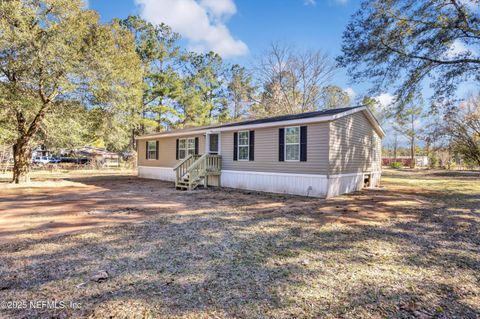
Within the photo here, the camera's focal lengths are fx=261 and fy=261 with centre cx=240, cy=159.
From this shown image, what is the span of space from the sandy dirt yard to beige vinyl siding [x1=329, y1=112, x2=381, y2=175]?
3079 mm

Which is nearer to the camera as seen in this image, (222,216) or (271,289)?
(271,289)

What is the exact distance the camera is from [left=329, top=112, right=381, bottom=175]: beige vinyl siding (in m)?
9.36

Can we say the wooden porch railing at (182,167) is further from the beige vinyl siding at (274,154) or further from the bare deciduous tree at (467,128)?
the bare deciduous tree at (467,128)

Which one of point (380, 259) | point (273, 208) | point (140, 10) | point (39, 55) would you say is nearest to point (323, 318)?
point (380, 259)

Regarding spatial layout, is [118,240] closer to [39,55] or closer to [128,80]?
[39,55]

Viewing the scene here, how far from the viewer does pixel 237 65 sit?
3219 centimetres

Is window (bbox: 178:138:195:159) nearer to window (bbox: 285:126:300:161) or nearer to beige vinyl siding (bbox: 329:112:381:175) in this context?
window (bbox: 285:126:300:161)

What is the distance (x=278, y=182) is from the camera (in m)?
10.3

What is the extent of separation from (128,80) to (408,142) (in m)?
38.0

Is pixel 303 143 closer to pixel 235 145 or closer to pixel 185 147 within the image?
pixel 235 145

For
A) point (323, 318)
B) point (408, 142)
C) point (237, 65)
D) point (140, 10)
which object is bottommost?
point (323, 318)

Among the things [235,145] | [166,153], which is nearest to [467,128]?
[235,145]

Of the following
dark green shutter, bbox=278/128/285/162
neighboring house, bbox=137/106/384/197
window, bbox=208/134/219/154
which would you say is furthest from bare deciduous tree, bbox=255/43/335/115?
dark green shutter, bbox=278/128/285/162

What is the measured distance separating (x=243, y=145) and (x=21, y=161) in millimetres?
11134
